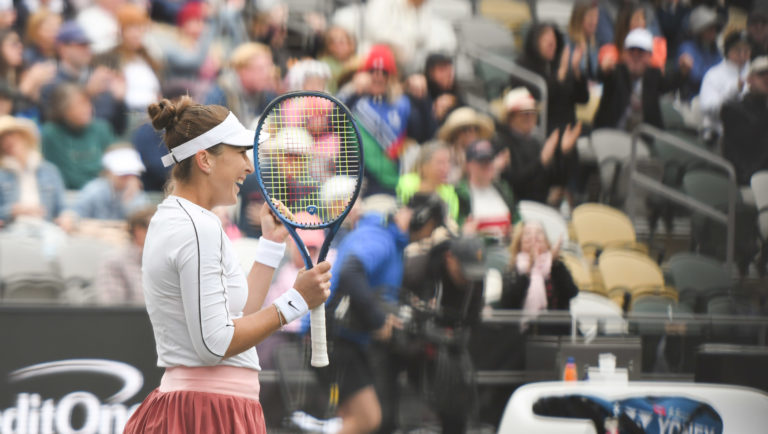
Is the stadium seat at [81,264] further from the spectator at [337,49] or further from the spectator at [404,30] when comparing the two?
the spectator at [404,30]

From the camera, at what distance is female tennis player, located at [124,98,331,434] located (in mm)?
2295

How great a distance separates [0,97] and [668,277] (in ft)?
13.6

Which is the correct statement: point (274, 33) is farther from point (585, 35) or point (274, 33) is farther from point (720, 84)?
point (720, 84)

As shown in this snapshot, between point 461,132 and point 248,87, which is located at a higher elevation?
point 248,87

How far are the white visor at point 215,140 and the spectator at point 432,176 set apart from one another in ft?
9.83

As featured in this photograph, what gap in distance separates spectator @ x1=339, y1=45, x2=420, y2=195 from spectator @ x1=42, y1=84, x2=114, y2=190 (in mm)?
1426

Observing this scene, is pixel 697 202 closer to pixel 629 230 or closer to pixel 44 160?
pixel 629 230

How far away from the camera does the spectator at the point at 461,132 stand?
20.2 feet

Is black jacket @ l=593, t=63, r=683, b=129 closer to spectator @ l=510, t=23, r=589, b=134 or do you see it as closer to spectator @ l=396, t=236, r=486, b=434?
spectator @ l=510, t=23, r=589, b=134

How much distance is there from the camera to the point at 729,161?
24.2 ft

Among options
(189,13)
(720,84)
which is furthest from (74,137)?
(720,84)

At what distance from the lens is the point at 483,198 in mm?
6039

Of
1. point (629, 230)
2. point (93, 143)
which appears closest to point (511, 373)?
point (629, 230)

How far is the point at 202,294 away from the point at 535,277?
3506mm
